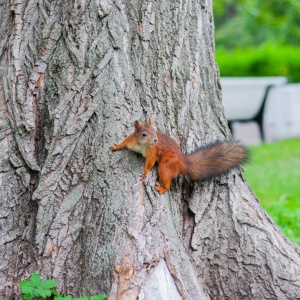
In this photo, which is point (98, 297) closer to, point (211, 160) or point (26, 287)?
point (26, 287)

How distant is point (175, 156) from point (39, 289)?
1.02m

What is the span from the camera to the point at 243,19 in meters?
22.8

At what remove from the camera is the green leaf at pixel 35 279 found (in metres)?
3.27

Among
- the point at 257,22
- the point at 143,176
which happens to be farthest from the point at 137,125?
the point at 257,22

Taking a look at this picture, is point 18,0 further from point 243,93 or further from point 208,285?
point 243,93

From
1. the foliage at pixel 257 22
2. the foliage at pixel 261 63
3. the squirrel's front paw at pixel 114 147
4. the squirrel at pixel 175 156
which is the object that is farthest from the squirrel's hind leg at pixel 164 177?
the foliage at pixel 257 22

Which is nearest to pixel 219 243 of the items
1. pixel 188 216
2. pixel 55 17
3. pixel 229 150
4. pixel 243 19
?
pixel 188 216

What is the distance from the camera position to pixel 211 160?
374 centimetres

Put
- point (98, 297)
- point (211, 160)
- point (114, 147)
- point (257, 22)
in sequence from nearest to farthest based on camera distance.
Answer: point (98, 297) < point (114, 147) < point (211, 160) < point (257, 22)

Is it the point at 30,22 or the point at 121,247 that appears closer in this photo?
the point at 121,247

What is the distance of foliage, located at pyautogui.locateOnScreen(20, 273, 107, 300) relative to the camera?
3.20m

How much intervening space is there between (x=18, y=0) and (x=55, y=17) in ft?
0.75

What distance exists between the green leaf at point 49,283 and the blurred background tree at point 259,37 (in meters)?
11.7

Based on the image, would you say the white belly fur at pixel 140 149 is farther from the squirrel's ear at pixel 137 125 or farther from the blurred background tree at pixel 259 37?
the blurred background tree at pixel 259 37
